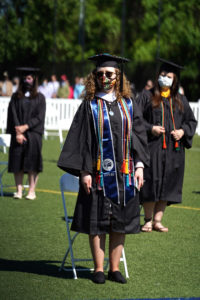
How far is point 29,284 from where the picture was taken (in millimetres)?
5918

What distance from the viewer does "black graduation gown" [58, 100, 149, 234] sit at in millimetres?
5809

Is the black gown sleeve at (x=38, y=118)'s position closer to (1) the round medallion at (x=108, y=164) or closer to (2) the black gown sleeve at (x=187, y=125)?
(2) the black gown sleeve at (x=187, y=125)

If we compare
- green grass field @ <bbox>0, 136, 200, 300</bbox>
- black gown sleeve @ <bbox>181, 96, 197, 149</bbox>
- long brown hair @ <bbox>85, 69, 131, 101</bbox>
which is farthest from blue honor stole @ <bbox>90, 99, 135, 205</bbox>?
black gown sleeve @ <bbox>181, 96, 197, 149</bbox>

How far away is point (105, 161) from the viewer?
584 centimetres

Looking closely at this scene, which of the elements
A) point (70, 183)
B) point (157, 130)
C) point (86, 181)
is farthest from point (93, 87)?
point (157, 130)

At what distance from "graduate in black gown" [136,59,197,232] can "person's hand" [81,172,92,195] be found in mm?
2500

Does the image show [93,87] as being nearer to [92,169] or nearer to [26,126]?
[92,169]

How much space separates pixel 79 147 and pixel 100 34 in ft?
147

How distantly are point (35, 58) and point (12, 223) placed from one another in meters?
38.1

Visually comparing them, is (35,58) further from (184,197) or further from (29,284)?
(29,284)

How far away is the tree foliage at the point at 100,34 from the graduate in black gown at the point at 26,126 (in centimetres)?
2460

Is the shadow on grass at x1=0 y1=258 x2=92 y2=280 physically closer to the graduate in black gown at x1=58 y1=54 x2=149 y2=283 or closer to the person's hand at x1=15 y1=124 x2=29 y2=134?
the graduate in black gown at x1=58 y1=54 x2=149 y2=283

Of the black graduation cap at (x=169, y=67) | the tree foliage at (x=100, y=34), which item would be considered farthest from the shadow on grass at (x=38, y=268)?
the tree foliage at (x=100, y=34)

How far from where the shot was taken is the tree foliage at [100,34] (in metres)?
36.8
